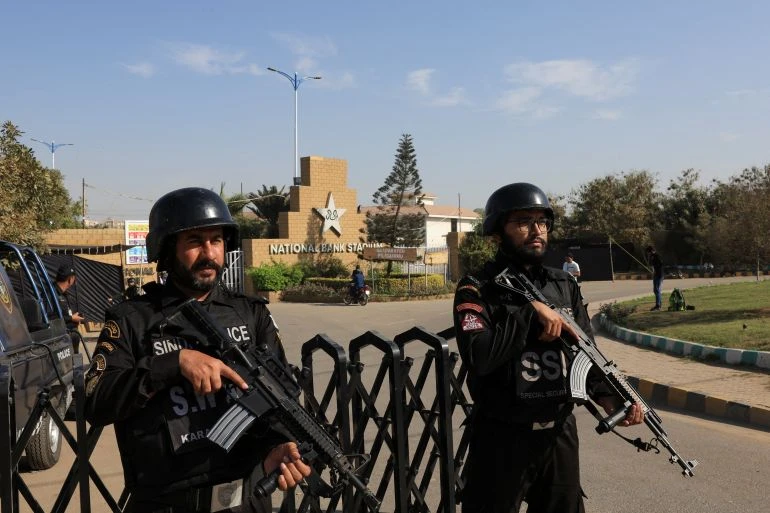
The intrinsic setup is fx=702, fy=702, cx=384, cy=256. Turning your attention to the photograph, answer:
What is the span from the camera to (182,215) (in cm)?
236

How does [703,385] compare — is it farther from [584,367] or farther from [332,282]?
[332,282]

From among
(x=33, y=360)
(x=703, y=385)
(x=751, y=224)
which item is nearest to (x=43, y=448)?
(x=33, y=360)

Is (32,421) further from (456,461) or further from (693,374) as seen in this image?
(693,374)

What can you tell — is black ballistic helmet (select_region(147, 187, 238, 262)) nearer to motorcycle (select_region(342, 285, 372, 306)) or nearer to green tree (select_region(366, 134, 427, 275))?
motorcycle (select_region(342, 285, 372, 306))

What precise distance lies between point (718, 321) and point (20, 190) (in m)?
12.2

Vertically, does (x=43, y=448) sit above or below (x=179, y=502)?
below

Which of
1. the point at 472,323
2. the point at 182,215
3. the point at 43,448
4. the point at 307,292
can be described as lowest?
the point at 43,448

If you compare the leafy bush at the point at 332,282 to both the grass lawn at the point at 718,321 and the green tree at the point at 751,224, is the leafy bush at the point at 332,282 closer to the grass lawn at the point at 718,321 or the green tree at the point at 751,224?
the grass lawn at the point at 718,321

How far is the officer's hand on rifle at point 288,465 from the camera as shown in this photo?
82.5 inches

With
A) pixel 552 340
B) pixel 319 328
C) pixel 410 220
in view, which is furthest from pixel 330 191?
pixel 552 340

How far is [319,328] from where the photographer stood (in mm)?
16031

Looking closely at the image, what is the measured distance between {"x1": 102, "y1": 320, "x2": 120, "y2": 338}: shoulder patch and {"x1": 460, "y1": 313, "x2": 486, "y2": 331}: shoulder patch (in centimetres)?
127

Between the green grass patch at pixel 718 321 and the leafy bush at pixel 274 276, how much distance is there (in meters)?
13.8

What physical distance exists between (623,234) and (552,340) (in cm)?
3524
